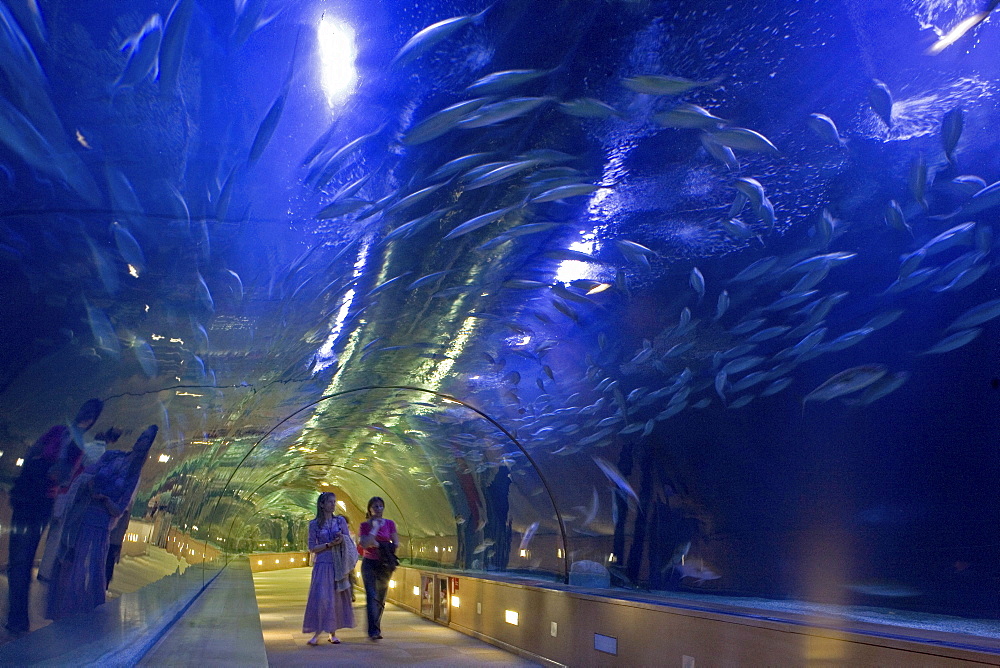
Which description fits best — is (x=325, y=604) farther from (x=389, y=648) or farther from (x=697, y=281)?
(x=697, y=281)

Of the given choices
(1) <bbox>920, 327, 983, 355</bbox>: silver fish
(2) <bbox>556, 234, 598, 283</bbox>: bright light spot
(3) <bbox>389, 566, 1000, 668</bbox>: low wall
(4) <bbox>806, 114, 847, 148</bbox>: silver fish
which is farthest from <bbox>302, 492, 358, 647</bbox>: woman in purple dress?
(1) <bbox>920, 327, 983, 355</bbox>: silver fish

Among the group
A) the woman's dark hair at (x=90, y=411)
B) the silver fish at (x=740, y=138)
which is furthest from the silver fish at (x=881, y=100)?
the woman's dark hair at (x=90, y=411)

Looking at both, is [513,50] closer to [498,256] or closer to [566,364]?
[498,256]

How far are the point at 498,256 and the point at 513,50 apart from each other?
130 inches

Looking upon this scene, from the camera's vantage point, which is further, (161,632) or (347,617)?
(347,617)

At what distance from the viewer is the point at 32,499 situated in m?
4.43

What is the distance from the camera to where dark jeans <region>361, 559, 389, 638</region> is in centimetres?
1072

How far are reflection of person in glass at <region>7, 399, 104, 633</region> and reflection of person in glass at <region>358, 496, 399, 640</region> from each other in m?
6.14

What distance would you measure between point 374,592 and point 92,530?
5516 millimetres

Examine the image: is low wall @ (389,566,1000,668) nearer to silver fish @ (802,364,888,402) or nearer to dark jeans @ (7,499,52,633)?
silver fish @ (802,364,888,402)

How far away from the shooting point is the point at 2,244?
11.1 ft

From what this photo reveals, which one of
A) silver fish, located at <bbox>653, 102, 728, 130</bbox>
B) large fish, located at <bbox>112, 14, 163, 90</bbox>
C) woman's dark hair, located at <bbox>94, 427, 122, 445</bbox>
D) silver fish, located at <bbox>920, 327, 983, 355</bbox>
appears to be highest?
silver fish, located at <bbox>653, 102, 728, 130</bbox>

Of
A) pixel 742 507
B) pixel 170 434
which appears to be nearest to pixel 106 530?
pixel 170 434

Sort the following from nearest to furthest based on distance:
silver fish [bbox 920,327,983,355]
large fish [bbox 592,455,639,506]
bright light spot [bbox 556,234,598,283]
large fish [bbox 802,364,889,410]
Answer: silver fish [bbox 920,327,983,355]
bright light spot [bbox 556,234,598,283]
large fish [bbox 802,364,889,410]
large fish [bbox 592,455,639,506]
